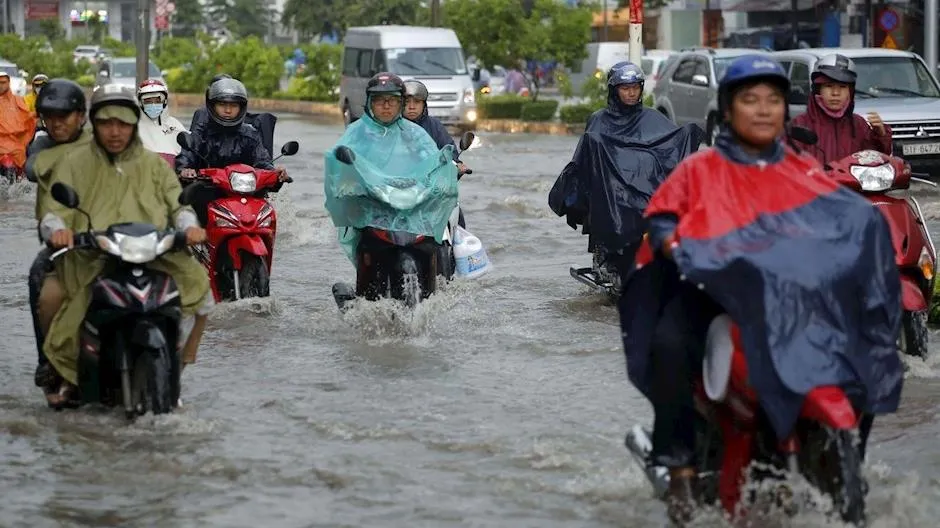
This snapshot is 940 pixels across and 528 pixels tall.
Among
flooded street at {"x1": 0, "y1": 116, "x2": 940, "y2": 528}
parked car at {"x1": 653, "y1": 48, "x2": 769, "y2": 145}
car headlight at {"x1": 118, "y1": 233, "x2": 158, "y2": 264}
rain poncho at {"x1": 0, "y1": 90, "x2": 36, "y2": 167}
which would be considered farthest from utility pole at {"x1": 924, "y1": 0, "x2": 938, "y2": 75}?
car headlight at {"x1": 118, "y1": 233, "x2": 158, "y2": 264}

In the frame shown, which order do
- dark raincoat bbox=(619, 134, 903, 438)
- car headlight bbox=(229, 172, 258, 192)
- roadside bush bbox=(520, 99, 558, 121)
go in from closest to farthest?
dark raincoat bbox=(619, 134, 903, 438), car headlight bbox=(229, 172, 258, 192), roadside bush bbox=(520, 99, 558, 121)

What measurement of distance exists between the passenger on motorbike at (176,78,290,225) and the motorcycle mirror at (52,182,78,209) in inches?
156

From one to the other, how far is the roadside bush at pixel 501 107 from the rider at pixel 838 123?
28.1m

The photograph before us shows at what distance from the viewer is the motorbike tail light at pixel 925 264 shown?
8.74 metres

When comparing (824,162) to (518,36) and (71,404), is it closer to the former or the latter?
(71,404)

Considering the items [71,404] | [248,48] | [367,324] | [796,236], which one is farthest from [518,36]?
[796,236]

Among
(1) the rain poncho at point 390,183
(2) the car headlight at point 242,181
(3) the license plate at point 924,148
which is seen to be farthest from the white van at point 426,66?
(1) the rain poncho at point 390,183

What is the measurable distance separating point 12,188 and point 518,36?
20843 mm

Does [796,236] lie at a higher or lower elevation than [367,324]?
higher

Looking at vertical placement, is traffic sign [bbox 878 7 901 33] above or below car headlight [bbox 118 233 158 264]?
above

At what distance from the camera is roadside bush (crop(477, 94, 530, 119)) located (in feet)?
122

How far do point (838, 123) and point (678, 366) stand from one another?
3878mm

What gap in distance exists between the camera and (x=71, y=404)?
7949 millimetres

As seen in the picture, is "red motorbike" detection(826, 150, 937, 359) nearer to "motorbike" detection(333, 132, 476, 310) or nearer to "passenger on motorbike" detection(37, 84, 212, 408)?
"motorbike" detection(333, 132, 476, 310)
